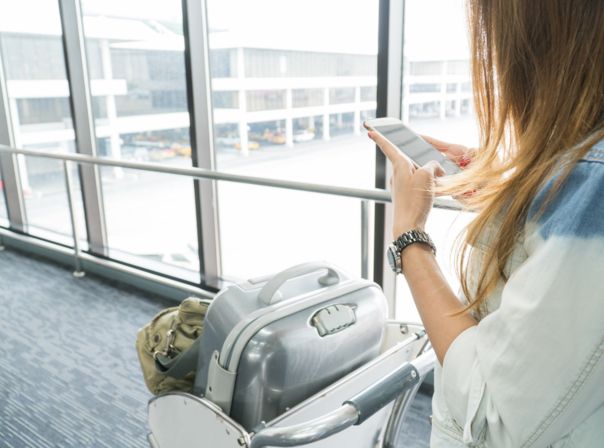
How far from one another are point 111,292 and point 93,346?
62 cm

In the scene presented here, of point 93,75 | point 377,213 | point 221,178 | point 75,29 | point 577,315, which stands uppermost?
point 75,29

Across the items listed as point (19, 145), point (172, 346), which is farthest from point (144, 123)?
point (172, 346)

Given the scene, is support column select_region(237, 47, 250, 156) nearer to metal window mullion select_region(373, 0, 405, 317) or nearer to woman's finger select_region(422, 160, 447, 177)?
metal window mullion select_region(373, 0, 405, 317)

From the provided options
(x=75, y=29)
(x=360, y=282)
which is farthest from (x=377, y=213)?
(x=75, y=29)

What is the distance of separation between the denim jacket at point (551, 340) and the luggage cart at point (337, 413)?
0.23 m

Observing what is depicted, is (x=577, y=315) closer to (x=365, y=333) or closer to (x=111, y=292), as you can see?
(x=365, y=333)

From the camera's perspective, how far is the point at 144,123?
2.78 metres

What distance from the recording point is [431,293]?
53 cm

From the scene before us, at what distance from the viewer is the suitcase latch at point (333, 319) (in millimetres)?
862

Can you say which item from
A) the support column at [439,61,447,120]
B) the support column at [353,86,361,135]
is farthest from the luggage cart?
the support column at [353,86,361,135]

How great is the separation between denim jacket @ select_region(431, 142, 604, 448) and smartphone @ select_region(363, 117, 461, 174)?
0.30 meters

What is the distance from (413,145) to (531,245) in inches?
15.1

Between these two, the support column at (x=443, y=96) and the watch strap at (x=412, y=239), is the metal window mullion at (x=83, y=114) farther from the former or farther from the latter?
the watch strap at (x=412, y=239)

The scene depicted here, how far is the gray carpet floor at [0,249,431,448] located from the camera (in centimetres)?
166
